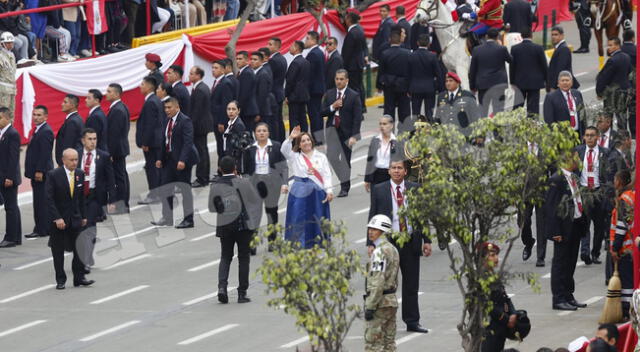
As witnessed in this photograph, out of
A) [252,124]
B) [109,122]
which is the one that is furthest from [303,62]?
[109,122]

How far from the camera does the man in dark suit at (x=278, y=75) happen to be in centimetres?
2705

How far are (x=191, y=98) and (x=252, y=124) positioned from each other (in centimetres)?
137

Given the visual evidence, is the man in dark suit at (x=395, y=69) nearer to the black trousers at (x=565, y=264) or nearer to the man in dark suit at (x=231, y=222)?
the man in dark suit at (x=231, y=222)

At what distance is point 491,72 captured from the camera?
26.4m

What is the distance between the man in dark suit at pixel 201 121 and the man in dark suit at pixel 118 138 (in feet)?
4.87

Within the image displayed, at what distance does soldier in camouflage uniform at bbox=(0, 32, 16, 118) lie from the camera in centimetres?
2536

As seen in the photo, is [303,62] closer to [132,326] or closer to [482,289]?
[132,326]

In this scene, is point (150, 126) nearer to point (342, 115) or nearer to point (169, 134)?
point (169, 134)

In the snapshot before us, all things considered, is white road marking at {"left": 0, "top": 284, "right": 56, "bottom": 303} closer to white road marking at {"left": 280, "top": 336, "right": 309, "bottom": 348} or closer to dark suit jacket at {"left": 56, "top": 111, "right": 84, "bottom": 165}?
dark suit jacket at {"left": 56, "top": 111, "right": 84, "bottom": 165}

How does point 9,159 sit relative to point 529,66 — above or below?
below

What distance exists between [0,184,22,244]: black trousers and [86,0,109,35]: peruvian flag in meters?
7.52

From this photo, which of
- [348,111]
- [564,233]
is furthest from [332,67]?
[564,233]

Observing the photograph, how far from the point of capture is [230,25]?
105 feet

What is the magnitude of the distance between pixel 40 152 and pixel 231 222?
469 cm
